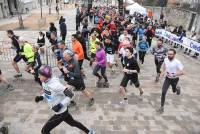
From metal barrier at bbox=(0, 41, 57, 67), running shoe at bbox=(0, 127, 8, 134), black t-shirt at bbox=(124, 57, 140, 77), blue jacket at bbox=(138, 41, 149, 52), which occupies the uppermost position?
black t-shirt at bbox=(124, 57, 140, 77)

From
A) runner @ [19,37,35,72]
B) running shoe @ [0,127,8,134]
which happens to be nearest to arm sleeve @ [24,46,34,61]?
runner @ [19,37,35,72]

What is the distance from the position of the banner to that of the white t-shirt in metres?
9.02

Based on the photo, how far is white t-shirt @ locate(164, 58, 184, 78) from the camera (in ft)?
23.6

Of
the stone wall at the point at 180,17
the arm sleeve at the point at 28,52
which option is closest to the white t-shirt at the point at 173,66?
the arm sleeve at the point at 28,52

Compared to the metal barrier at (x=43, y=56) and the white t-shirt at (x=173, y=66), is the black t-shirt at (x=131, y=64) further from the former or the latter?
the metal barrier at (x=43, y=56)

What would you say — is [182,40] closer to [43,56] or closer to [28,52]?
[43,56]

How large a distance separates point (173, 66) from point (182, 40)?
424 inches

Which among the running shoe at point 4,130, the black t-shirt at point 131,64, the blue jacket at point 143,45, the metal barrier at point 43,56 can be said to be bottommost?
the running shoe at point 4,130

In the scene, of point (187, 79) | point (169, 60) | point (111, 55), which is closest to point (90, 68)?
point (111, 55)

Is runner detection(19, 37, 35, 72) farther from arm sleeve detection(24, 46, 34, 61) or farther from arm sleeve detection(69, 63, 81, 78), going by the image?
arm sleeve detection(69, 63, 81, 78)

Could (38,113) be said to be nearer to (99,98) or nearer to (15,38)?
(99,98)

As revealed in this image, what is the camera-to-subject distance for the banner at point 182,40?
15730 mm

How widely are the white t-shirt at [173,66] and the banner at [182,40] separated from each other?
902cm

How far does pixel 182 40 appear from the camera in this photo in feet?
56.6
